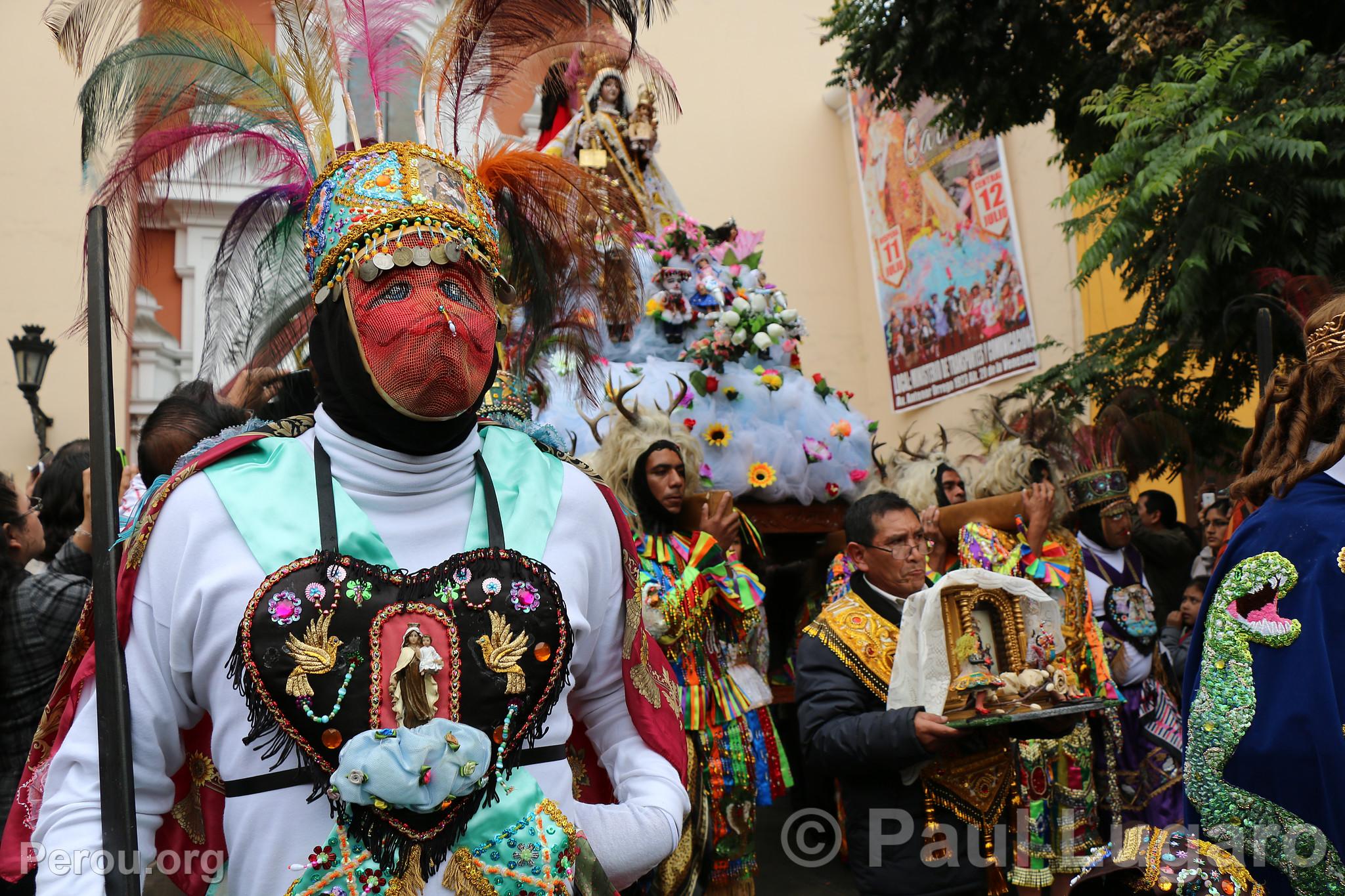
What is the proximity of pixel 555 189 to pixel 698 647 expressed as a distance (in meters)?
3.05

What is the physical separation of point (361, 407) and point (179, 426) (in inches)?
84.1

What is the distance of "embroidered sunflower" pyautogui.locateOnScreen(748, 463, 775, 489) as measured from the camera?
6301mm

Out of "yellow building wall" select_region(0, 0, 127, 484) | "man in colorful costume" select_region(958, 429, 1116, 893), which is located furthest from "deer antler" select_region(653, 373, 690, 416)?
"yellow building wall" select_region(0, 0, 127, 484)

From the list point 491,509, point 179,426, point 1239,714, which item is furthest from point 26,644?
point 1239,714

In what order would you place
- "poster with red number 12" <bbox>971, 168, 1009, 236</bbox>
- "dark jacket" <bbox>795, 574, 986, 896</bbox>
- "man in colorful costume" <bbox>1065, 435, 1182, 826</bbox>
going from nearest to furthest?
"dark jacket" <bbox>795, 574, 986, 896</bbox> < "man in colorful costume" <bbox>1065, 435, 1182, 826</bbox> < "poster with red number 12" <bbox>971, 168, 1009, 236</bbox>

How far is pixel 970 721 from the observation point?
3102mm

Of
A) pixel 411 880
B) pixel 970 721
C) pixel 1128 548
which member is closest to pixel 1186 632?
pixel 1128 548

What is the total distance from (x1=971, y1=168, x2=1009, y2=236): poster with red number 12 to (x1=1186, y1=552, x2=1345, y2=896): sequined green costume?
10329 millimetres

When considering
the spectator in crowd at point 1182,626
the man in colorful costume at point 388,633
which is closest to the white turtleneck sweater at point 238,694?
the man in colorful costume at point 388,633

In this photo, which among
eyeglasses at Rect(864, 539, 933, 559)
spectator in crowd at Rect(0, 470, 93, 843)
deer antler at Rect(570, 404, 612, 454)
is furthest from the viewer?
deer antler at Rect(570, 404, 612, 454)

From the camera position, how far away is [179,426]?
362 centimetres

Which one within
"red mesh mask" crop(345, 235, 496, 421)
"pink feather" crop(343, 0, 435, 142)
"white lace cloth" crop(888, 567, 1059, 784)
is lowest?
"white lace cloth" crop(888, 567, 1059, 784)

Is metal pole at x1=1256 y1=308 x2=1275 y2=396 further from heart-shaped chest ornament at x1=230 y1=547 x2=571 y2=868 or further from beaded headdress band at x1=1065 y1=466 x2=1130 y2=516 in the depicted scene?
heart-shaped chest ornament at x1=230 y1=547 x2=571 y2=868

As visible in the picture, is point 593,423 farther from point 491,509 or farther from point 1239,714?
point 491,509
